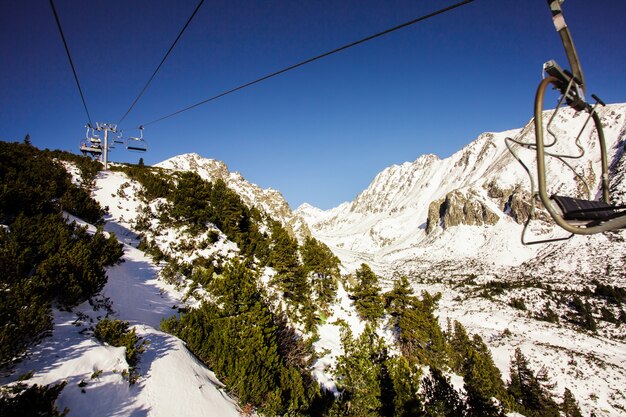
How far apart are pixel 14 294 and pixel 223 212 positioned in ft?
86.5

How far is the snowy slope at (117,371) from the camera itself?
8781 millimetres

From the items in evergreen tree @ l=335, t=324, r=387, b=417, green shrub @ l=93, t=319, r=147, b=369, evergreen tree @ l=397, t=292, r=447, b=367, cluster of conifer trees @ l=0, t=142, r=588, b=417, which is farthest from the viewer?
evergreen tree @ l=397, t=292, r=447, b=367

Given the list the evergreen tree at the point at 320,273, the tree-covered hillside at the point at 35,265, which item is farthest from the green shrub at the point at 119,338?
the evergreen tree at the point at 320,273

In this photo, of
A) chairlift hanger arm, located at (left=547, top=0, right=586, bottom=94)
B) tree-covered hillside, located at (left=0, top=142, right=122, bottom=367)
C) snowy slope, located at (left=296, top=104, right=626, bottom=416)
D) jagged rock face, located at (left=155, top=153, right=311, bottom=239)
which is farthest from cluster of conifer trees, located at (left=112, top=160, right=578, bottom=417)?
jagged rock face, located at (left=155, top=153, right=311, bottom=239)

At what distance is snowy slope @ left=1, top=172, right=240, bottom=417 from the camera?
8781mm

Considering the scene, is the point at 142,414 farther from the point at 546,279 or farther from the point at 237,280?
the point at 546,279

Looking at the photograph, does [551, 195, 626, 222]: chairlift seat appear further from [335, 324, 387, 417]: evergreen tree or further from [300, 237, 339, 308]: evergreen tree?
[300, 237, 339, 308]: evergreen tree

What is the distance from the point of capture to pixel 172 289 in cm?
2208

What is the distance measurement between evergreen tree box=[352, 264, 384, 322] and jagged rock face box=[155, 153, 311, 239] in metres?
54.0

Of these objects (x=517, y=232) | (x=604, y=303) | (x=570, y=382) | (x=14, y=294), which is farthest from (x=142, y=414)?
(x=517, y=232)

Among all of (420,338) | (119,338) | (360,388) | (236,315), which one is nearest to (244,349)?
(236,315)

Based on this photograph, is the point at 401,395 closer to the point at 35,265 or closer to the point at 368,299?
the point at 35,265

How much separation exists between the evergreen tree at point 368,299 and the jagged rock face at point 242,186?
177 ft

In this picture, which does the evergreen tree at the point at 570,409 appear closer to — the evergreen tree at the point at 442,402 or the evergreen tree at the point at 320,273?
the evergreen tree at the point at 442,402
